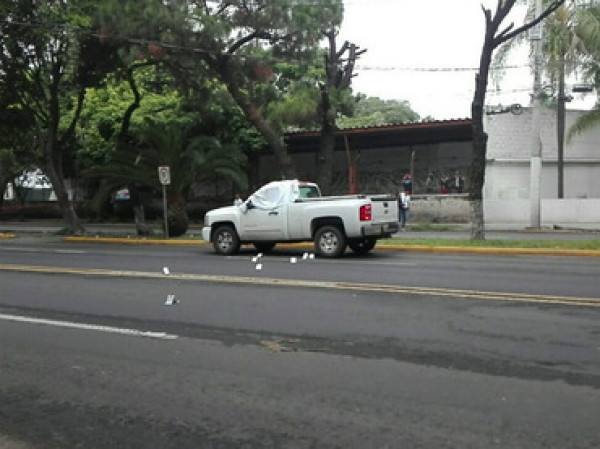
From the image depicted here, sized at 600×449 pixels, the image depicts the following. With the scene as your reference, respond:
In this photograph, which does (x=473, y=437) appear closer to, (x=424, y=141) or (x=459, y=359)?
(x=459, y=359)

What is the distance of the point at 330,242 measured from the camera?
50.4 ft

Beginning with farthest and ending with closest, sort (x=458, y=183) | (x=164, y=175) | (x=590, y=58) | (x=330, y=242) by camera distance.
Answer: (x=458, y=183)
(x=590, y=58)
(x=164, y=175)
(x=330, y=242)

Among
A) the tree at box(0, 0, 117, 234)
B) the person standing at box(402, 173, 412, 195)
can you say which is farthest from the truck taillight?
the person standing at box(402, 173, 412, 195)

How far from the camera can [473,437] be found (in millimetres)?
4223

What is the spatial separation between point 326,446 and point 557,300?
18.9 ft

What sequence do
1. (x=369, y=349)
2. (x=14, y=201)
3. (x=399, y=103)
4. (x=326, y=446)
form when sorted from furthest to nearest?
1. (x=399, y=103)
2. (x=14, y=201)
3. (x=369, y=349)
4. (x=326, y=446)

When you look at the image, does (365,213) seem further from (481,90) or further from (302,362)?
(302,362)

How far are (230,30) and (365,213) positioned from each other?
10400 millimetres

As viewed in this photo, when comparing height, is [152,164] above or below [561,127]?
below

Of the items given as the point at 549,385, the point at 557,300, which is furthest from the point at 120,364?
the point at 557,300

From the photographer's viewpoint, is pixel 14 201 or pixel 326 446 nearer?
pixel 326 446

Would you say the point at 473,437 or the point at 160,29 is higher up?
the point at 160,29

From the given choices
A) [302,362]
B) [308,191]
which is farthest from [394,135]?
[302,362]

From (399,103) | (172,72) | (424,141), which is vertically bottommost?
(424,141)
